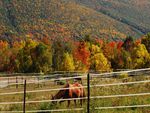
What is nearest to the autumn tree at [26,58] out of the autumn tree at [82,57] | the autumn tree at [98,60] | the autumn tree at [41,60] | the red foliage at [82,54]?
the autumn tree at [41,60]

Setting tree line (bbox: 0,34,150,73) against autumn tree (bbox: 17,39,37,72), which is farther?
tree line (bbox: 0,34,150,73)

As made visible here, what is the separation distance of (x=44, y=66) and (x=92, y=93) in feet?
179

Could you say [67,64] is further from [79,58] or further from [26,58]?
[26,58]

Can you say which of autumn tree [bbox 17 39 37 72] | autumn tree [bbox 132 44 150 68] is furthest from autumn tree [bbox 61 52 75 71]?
autumn tree [bbox 132 44 150 68]

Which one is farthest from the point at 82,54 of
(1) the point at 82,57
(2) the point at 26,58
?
(2) the point at 26,58

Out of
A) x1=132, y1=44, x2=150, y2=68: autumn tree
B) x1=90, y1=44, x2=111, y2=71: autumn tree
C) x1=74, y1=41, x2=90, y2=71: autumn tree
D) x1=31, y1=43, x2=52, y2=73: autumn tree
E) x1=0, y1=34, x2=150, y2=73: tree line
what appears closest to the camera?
x1=31, y1=43, x2=52, y2=73: autumn tree

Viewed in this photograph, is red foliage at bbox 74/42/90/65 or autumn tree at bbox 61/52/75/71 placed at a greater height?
red foliage at bbox 74/42/90/65

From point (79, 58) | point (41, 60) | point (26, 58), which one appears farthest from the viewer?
point (79, 58)

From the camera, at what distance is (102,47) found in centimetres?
8544

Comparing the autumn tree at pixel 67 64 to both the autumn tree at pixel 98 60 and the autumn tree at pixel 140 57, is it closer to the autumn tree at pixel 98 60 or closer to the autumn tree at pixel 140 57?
the autumn tree at pixel 98 60

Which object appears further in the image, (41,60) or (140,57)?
(140,57)

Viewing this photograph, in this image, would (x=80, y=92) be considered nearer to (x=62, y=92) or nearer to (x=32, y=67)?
(x=62, y=92)

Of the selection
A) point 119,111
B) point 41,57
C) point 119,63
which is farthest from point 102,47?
point 119,111

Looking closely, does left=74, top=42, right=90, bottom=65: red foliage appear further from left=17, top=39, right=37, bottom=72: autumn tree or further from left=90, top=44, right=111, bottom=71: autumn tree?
left=17, top=39, right=37, bottom=72: autumn tree
